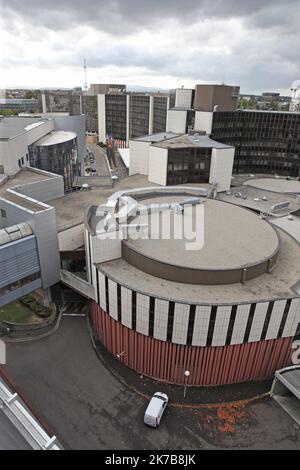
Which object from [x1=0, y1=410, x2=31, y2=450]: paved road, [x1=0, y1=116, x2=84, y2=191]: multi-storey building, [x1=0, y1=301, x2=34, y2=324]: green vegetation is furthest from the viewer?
[x1=0, y1=116, x2=84, y2=191]: multi-storey building

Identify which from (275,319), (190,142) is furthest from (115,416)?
(190,142)

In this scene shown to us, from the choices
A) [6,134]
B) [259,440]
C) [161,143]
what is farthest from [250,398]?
[6,134]

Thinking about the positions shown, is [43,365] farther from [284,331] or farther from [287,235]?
[287,235]

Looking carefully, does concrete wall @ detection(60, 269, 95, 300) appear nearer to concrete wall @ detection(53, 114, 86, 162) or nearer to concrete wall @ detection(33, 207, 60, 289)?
concrete wall @ detection(33, 207, 60, 289)

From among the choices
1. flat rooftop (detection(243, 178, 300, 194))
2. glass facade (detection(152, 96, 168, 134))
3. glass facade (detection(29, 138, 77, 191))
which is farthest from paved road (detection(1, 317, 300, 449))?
glass facade (detection(152, 96, 168, 134))

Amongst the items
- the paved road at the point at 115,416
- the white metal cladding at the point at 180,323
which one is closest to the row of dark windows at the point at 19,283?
the paved road at the point at 115,416
